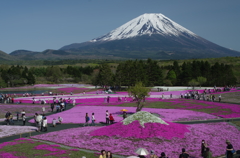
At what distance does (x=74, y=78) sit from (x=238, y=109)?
115864 millimetres

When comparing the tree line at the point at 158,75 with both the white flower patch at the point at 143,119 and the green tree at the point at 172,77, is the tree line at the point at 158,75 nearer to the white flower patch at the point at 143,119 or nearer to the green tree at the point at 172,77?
the green tree at the point at 172,77

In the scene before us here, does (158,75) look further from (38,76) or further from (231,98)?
(38,76)

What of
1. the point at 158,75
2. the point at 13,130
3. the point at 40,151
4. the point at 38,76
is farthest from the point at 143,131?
the point at 38,76

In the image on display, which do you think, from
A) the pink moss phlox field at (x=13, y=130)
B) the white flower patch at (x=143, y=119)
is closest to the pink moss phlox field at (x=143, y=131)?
the white flower patch at (x=143, y=119)

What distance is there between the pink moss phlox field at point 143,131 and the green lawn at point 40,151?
5.31 meters

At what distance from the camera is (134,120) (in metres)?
27.9

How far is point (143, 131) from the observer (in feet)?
85.8

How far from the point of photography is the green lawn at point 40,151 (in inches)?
819

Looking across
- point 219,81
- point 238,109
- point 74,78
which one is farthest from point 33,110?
point 74,78

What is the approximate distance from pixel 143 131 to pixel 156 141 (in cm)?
215

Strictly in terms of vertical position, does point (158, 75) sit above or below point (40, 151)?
above

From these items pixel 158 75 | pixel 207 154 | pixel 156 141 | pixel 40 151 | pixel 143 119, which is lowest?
pixel 40 151

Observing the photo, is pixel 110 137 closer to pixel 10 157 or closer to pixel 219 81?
pixel 10 157

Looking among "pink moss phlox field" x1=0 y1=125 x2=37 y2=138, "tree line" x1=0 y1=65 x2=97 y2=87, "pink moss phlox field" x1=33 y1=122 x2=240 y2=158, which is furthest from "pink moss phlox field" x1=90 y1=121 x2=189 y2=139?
"tree line" x1=0 y1=65 x2=97 y2=87
